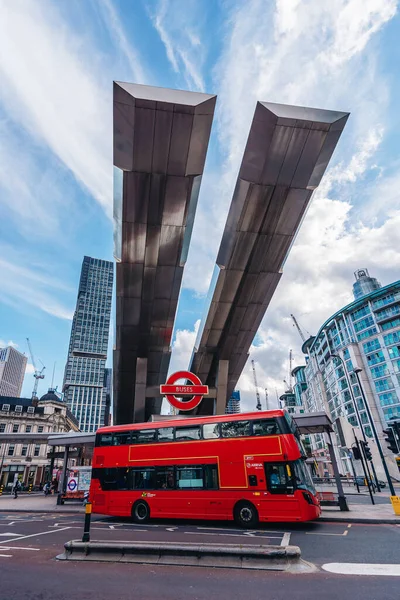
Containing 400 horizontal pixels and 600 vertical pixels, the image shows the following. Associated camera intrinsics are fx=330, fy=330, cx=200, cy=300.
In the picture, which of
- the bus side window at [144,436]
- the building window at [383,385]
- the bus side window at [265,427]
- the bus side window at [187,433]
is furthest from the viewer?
the building window at [383,385]

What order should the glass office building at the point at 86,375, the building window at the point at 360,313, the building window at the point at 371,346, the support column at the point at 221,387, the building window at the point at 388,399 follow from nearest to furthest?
the support column at the point at 221,387
the building window at the point at 388,399
the building window at the point at 371,346
the building window at the point at 360,313
the glass office building at the point at 86,375

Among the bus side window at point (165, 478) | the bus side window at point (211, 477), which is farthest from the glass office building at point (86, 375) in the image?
the bus side window at point (211, 477)

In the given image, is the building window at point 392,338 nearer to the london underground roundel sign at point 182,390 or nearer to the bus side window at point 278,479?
the london underground roundel sign at point 182,390

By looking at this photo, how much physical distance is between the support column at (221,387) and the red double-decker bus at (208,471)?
29.8 ft

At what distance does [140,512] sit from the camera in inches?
542

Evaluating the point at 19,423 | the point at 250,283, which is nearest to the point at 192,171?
the point at 250,283

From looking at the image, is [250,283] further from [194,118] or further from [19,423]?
[19,423]

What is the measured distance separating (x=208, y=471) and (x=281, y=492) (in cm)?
285

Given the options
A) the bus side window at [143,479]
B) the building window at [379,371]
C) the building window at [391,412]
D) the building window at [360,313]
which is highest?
the building window at [360,313]

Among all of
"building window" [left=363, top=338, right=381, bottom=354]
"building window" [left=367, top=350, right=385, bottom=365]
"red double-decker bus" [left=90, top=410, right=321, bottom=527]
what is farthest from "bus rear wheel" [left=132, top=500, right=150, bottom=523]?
"building window" [left=363, top=338, right=381, bottom=354]

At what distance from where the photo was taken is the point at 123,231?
52.5 ft

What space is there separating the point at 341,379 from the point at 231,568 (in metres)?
80.2

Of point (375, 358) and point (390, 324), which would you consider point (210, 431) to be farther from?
point (390, 324)

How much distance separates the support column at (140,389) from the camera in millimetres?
22594
